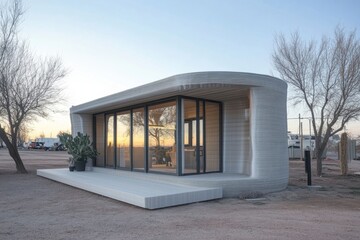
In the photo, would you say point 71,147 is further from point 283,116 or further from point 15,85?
point 283,116

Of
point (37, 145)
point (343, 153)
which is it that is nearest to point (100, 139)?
point (343, 153)

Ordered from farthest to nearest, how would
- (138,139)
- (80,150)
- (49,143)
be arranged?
(49,143) < (80,150) < (138,139)

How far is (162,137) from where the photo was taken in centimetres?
1141

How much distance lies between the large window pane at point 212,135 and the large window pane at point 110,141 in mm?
4559

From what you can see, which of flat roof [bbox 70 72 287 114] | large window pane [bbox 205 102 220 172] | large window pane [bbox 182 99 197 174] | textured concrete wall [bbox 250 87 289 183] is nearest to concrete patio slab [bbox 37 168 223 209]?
large window pane [bbox 182 99 197 174]

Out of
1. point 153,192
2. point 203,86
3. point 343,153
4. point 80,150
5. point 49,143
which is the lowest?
point 153,192

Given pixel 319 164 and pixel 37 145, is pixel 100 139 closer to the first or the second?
pixel 319 164

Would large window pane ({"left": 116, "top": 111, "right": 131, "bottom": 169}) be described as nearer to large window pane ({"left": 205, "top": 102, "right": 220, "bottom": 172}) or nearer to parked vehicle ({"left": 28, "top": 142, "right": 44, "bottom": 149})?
large window pane ({"left": 205, "top": 102, "right": 220, "bottom": 172})

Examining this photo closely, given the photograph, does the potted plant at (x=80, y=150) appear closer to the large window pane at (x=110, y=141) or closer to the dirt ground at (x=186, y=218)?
the large window pane at (x=110, y=141)

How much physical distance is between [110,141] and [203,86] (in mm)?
6744

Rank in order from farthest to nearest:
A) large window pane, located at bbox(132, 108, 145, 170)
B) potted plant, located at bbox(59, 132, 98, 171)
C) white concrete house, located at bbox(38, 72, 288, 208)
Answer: potted plant, located at bbox(59, 132, 98, 171) → large window pane, located at bbox(132, 108, 145, 170) → white concrete house, located at bbox(38, 72, 288, 208)

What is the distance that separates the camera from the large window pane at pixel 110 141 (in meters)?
14.5

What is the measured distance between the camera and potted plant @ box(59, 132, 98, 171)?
48.8ft

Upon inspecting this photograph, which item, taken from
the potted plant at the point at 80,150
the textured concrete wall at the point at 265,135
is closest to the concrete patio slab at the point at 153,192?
the textured concrete wall at the point at 265,135
